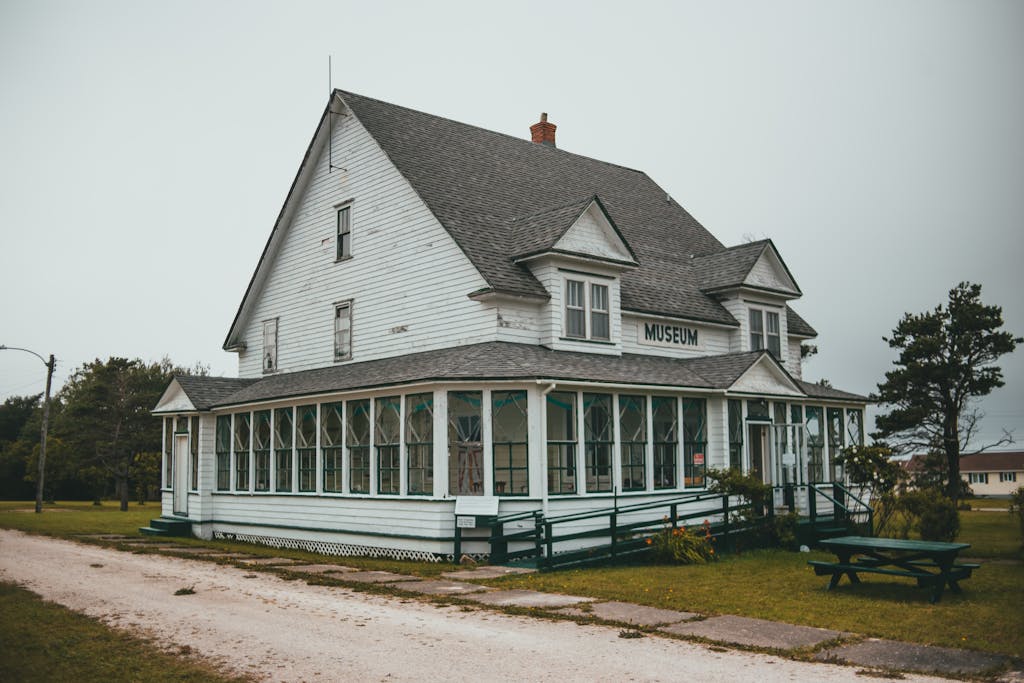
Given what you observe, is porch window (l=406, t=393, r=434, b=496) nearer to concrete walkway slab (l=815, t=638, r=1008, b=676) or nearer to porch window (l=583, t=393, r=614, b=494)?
porch window (l=583, t=393, r=614, b=494)

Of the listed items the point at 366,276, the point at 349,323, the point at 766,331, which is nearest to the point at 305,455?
the point at 349,323

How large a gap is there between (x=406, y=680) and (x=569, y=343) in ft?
46.0

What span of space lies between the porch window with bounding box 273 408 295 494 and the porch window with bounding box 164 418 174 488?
6112mm

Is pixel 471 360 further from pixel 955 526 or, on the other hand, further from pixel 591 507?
pixel 955 526

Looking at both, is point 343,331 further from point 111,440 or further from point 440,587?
point 111,440

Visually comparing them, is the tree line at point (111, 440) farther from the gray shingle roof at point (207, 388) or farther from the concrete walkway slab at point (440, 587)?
the concrete walkway slab at point (440, 587)

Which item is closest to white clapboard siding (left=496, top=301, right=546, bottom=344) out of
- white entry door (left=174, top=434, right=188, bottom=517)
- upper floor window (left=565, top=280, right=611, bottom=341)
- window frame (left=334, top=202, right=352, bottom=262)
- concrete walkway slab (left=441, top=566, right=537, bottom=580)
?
upper floor window (left=565, top=280, right=611, bottom=341)

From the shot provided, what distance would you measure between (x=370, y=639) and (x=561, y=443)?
9803 millimetres

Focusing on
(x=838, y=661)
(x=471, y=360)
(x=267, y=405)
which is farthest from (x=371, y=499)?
(x=838, y=661)

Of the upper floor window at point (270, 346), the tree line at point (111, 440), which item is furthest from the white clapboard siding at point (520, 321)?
the tree line at point (111, 440)

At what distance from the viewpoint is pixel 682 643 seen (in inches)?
397

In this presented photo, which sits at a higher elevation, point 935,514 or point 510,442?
point 510,442

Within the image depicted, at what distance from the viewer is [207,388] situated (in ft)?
91.2

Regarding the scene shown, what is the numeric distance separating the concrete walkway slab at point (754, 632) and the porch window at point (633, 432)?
9.67 meters
